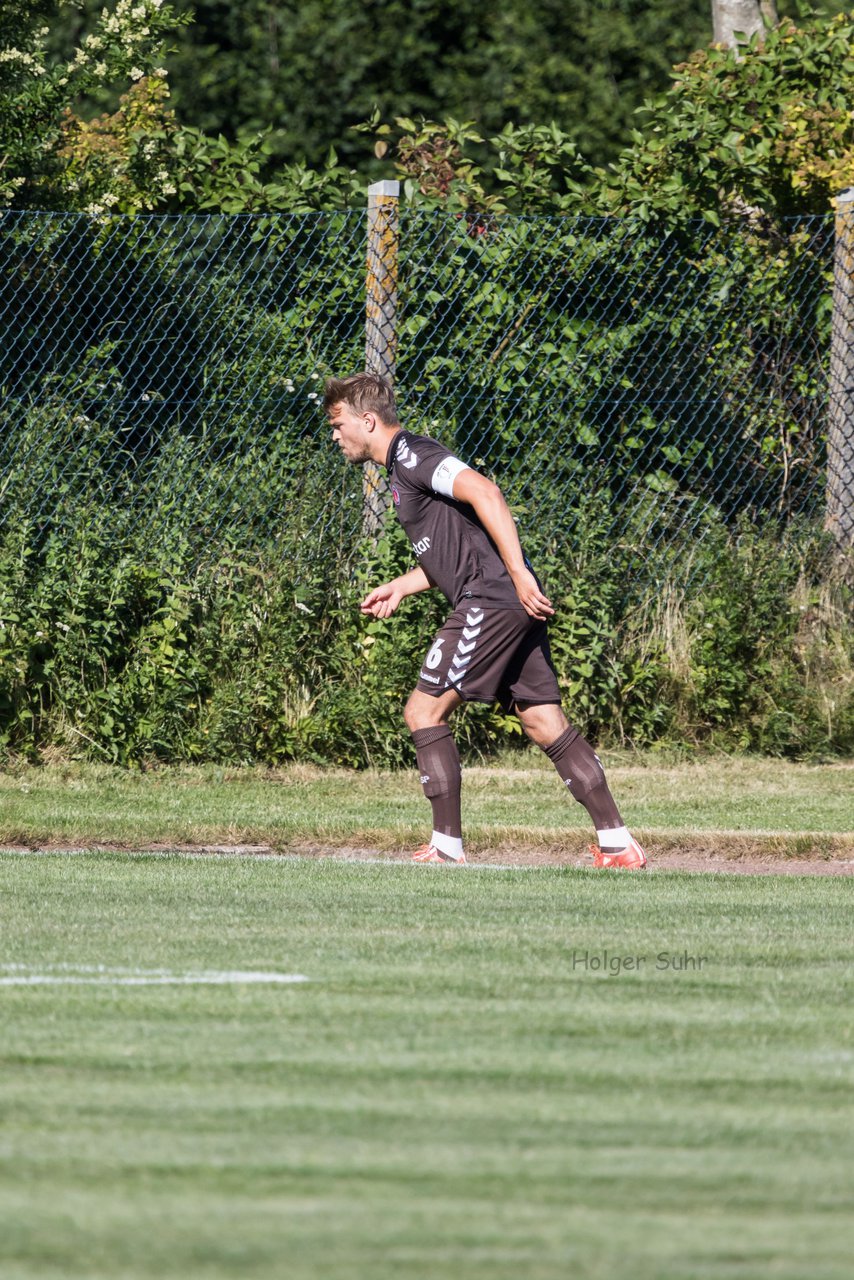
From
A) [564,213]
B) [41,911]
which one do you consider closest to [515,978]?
[41,911]

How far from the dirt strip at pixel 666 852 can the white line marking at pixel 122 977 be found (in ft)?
10.1

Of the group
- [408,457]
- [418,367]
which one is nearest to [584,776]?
[408,457]

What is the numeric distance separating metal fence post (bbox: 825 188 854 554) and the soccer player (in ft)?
13.1

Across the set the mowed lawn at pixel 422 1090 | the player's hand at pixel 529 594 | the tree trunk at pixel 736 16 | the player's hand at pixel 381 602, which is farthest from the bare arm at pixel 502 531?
the tree trunk at pixel 736 16

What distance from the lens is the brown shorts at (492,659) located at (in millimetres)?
7402

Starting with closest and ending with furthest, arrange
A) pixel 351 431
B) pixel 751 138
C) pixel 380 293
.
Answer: pixel 351 431, pixel 380 293, pixel 751 138

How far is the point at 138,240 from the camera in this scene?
10.3 metres

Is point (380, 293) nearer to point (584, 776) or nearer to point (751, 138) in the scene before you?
point (751, 138)

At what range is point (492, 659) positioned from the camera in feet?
24.3

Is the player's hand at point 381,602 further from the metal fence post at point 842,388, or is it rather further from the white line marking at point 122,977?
the metal fence post at point 842,388

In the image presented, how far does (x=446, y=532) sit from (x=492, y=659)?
1.69ft

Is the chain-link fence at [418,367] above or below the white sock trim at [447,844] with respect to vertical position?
above

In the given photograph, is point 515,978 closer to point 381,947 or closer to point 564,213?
point 381,947

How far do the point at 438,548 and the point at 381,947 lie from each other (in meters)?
2.63
